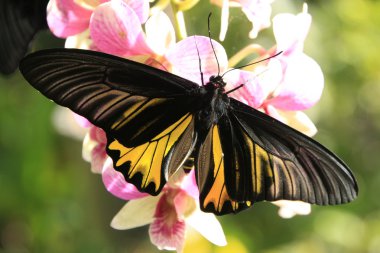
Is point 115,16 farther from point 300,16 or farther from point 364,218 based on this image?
point 364,218

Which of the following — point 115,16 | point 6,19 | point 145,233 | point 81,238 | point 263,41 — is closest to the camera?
point 115,16

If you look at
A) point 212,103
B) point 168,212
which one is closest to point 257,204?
point 168,212

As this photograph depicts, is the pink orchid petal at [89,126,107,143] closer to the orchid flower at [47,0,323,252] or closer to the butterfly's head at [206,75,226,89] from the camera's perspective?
the orchid flower at [47,0,323,252]

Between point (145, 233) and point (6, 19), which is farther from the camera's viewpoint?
point (145, 233)

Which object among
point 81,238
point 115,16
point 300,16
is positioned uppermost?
point 300,16

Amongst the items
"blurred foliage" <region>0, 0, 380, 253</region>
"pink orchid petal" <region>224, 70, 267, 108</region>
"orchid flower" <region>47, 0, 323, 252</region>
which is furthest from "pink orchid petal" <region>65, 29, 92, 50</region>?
"blurred foliage" <region>0, 0, 380, 253</region>

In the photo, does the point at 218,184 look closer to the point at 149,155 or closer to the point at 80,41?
the point at 149,155

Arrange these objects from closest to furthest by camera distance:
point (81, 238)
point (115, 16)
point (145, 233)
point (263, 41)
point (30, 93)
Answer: point (115, 16) → point (263, 41) → point (81, 238) → point (30, 93) → point (145, 233)

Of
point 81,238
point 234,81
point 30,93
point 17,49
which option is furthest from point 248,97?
point 30,93
